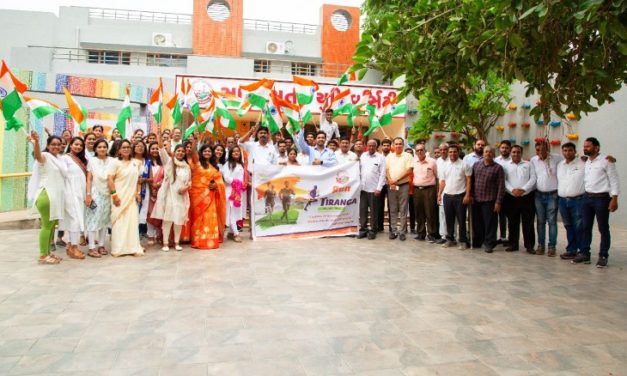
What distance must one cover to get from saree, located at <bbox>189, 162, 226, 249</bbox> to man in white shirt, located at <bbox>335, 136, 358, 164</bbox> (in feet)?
7.62

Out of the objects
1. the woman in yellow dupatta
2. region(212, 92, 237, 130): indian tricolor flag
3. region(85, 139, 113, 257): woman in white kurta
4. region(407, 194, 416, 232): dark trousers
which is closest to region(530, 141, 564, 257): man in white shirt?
region(407, 194, 416, 232): dark trousers

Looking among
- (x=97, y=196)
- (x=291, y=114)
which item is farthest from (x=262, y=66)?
(x=97, y=196)

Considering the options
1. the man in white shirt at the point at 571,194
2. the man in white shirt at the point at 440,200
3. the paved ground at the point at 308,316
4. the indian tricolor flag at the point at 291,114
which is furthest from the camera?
the indian tricolor flag at the point at 291,114

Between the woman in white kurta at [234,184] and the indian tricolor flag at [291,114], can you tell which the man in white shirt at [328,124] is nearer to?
the indian tricolor flag at [291,114]

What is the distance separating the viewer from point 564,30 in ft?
12.5

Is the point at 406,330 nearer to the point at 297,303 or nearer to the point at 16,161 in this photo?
the point at 297,303

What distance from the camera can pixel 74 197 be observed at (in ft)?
19.4

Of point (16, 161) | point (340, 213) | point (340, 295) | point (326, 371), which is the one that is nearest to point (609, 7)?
point (326, 371)

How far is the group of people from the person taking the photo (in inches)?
249

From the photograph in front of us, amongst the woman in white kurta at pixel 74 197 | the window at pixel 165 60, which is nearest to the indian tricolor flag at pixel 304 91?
the woman in white kurta at pixel 74 197

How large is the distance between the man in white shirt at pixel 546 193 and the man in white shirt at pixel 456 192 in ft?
3.26

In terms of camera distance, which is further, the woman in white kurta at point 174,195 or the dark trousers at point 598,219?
the woman in white kurta at point 174,195

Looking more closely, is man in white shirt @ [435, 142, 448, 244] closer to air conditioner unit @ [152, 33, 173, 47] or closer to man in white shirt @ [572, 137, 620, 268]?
man in white shirt @ [572, 137, 620, 268]

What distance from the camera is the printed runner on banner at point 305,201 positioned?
769 centimetres
